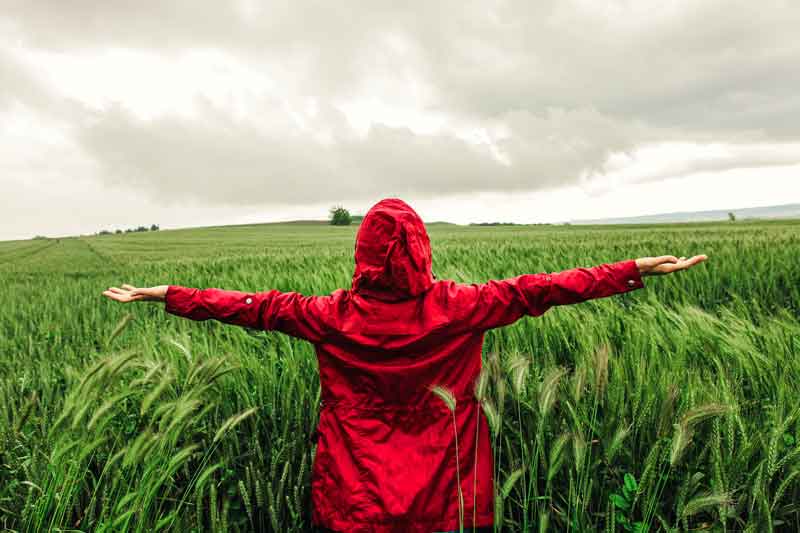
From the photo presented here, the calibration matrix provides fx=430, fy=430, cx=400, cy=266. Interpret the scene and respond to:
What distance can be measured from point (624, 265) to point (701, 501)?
880mm

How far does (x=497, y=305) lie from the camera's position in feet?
5.73

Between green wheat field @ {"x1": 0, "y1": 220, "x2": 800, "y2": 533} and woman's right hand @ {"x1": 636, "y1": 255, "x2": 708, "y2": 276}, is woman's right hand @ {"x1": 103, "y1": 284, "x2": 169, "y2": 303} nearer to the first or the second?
green wheat field @ {"x1": 0, "y1": 220, "x2": 800, "y2": 533}

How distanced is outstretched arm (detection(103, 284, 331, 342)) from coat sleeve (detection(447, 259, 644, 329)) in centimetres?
57

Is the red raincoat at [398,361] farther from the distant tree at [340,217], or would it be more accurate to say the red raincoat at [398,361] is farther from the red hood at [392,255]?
the distant tree at [340,217]

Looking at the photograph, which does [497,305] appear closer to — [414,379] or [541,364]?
[414,379]

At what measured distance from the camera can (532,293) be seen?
5.78ft

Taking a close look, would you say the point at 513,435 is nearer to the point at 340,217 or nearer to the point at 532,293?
the point at 532,293

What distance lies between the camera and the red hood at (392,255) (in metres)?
1.60

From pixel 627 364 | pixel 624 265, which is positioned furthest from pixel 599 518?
pixel 624 265

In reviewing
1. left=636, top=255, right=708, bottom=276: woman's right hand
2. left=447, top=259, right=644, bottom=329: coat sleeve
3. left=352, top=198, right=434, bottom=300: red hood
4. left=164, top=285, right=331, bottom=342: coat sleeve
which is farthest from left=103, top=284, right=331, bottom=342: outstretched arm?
left=636, top=255, right=708, bottom=276: woman's right hand

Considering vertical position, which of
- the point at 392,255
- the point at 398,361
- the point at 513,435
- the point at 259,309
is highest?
the point at 392,255

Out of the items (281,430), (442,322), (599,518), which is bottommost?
→ (599,518)

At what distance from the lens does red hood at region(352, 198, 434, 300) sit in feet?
5.25

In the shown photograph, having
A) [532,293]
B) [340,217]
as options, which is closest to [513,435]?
[532,293]
